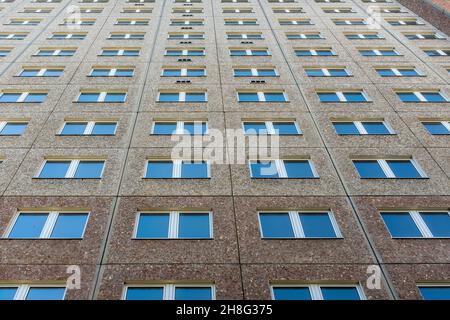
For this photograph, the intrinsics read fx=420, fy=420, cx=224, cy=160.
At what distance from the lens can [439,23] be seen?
3066 cm

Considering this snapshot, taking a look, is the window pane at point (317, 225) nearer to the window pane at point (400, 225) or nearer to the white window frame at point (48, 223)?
the window pane at point (400, 225)

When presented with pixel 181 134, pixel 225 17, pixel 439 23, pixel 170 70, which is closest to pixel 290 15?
pixel 225 17

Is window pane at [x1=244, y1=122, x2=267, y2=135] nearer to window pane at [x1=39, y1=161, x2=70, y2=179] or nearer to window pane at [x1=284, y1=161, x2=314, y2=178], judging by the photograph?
window pane at [x1=284, y1=161, x2=314, y2=178]

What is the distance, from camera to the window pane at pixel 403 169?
16875 millimetres

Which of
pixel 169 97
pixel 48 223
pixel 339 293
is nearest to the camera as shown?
pixel 339 293

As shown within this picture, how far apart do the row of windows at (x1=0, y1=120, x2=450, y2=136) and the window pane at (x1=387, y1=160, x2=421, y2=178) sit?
203 cm

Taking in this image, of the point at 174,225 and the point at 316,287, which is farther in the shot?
the point at 174,225

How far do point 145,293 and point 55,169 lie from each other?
731 cm

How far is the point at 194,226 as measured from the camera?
14.5 metres

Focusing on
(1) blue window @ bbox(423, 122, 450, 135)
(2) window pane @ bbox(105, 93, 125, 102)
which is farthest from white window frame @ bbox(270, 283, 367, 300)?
(2) window pane @ bbox(105, 93, 125, 102)

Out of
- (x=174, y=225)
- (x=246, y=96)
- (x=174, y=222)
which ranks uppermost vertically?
(x=246, y=96)

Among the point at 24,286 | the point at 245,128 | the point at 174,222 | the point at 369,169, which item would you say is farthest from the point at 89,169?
the point at 369,169

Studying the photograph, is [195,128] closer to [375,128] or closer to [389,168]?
[375,128]

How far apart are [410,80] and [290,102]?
7.35 meters
